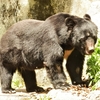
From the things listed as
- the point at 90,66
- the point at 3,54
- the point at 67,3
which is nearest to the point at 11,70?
the point at 3,54

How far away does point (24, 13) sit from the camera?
455 inches

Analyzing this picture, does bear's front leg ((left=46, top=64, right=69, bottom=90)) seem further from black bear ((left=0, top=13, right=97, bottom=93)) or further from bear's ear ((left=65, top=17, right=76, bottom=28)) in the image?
bear's ear ((left=65, top=17, right=76, bottom=28))

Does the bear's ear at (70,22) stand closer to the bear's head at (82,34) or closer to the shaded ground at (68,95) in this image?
the bear's head at (82,34)

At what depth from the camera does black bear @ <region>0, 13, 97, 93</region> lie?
7.86 m

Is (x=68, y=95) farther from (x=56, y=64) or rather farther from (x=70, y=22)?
(x=70, y=22)

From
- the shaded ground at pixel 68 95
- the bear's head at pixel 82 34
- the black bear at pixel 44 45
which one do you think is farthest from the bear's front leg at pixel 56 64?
the bear's head at pixel 82 34

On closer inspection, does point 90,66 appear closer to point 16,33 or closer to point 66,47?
point 66,47

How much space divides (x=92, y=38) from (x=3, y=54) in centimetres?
214

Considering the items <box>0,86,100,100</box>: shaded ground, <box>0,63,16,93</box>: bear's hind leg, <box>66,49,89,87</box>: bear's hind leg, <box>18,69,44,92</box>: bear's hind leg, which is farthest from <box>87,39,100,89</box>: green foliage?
<box>0,63,16,93</box>: bear's hind leg

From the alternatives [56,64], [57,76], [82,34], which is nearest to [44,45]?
[56,64]

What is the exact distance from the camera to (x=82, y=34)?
7816mm

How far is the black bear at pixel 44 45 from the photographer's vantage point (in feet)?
25.8

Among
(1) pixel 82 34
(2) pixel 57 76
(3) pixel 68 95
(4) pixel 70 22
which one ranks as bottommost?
(3) pixel 68 95

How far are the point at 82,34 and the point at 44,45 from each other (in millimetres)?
869
